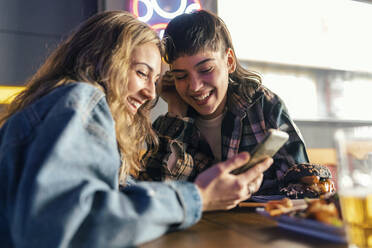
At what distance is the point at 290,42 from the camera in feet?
10.7

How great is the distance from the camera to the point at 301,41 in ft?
10.8

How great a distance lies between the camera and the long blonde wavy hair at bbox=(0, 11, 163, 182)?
802 millimetres

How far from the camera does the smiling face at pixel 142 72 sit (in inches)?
37.2

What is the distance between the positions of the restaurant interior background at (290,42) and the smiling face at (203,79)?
914 millimetres

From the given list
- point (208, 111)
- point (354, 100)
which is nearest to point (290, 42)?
point (354, 100)

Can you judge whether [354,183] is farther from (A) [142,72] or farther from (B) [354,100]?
(B) [354,100]

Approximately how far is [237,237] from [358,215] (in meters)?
0.19

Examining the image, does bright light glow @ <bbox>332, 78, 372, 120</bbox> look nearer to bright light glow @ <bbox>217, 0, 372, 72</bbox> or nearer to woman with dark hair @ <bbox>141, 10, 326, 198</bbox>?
bright light glow @ <bbox>217, 0, 372, 72</bbox>

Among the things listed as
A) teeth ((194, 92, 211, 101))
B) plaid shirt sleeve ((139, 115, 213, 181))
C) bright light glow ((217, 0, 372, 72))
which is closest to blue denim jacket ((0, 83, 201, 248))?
plaid shirt sleeve ((139, 115, 213, 181))

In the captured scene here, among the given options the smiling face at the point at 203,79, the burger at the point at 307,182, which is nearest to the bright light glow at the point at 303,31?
the smiling face at the point at 203,79

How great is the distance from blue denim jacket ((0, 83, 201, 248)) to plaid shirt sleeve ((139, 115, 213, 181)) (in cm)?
72

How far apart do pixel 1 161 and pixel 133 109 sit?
0.54m

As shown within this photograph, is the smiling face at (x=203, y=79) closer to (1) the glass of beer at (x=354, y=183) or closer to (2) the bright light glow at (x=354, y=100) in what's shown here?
(1) the glass of beer at (x=354, y=183)

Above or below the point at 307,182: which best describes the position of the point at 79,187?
above
